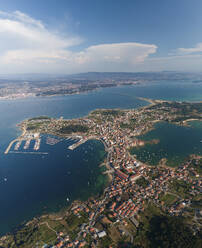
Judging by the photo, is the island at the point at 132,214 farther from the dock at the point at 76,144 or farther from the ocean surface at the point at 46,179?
the dock at the point at 76,144

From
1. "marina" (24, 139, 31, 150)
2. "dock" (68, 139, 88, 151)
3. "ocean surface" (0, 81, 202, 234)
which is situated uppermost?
"dock" (68, 139, 88, 151)

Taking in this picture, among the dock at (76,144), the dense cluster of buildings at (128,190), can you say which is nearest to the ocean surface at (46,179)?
the dock at (76,144)

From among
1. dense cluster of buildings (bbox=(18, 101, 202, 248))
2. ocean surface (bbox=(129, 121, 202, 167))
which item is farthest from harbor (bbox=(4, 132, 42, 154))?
ocean surface (bbox=(129, 121, 202, 167))

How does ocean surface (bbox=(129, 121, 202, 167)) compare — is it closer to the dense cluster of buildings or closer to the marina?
the dense cluster of buildings

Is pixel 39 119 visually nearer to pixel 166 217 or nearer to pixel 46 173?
pixel 46 173

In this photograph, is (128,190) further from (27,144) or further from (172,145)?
(27,144)

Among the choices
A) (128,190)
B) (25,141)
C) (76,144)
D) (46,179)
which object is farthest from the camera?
(25,141)

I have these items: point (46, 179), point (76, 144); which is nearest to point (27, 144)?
point (76, 144)

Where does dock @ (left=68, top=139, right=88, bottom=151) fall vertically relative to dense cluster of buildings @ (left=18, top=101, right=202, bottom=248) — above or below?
above

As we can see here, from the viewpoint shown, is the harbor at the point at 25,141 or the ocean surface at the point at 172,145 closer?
the ocean surface at the point at 172,145

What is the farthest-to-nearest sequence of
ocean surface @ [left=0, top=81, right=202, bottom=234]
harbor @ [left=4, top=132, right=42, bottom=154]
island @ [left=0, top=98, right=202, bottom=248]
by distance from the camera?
harbor @ [left=4, top=132, right=42, bottom=154], ocean surface @ [left=0, top=81, right=202, bottom=234], island @ [left=0, top=98, right=202, bottom=248]

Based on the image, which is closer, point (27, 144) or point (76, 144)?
point (76, 144)

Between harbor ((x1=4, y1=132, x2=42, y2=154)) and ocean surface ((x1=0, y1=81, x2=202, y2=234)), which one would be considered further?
harbor ((x1=4, y1=132, x2=42, y2=154))
